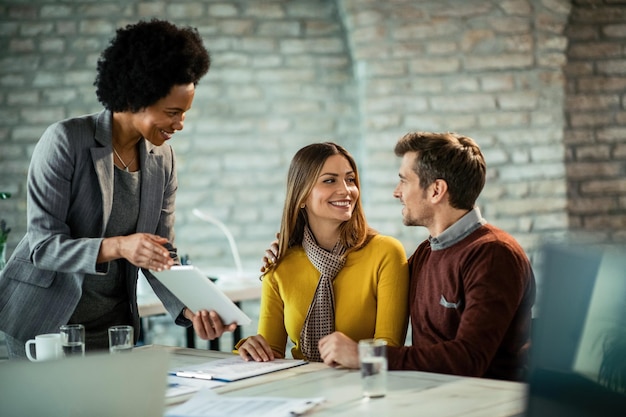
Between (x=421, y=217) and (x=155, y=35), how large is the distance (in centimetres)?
90

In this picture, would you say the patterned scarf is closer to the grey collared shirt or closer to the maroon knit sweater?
the maroon knit sweater

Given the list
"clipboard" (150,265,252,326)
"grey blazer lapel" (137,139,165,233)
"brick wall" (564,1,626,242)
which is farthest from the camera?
"brick wall" (564,1,626,242)

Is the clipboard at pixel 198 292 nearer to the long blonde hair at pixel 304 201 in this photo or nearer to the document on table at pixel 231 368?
the document on table at pixel 231 368

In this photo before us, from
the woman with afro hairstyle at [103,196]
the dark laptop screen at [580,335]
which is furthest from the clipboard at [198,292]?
the dark laptop screen at [580,335]

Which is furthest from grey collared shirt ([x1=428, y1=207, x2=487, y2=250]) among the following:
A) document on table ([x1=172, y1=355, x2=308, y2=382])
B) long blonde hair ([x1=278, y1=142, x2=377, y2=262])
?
document on table ([x1=172, y1=355, x2=308, y2=382])

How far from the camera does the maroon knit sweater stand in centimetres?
209

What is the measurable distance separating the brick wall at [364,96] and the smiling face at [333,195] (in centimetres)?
198

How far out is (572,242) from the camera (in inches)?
39.8

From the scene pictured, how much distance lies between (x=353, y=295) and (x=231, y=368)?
0.52 meters

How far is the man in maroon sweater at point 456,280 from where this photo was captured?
82.2 inches

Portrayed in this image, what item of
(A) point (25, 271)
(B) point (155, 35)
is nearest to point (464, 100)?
Answer: (B) point (155, 35)

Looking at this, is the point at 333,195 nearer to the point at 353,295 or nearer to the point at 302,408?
the point at 353,295

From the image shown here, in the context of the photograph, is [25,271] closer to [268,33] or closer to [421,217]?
[421,217]

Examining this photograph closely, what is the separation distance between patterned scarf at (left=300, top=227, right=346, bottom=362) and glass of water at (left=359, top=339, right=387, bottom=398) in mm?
731
